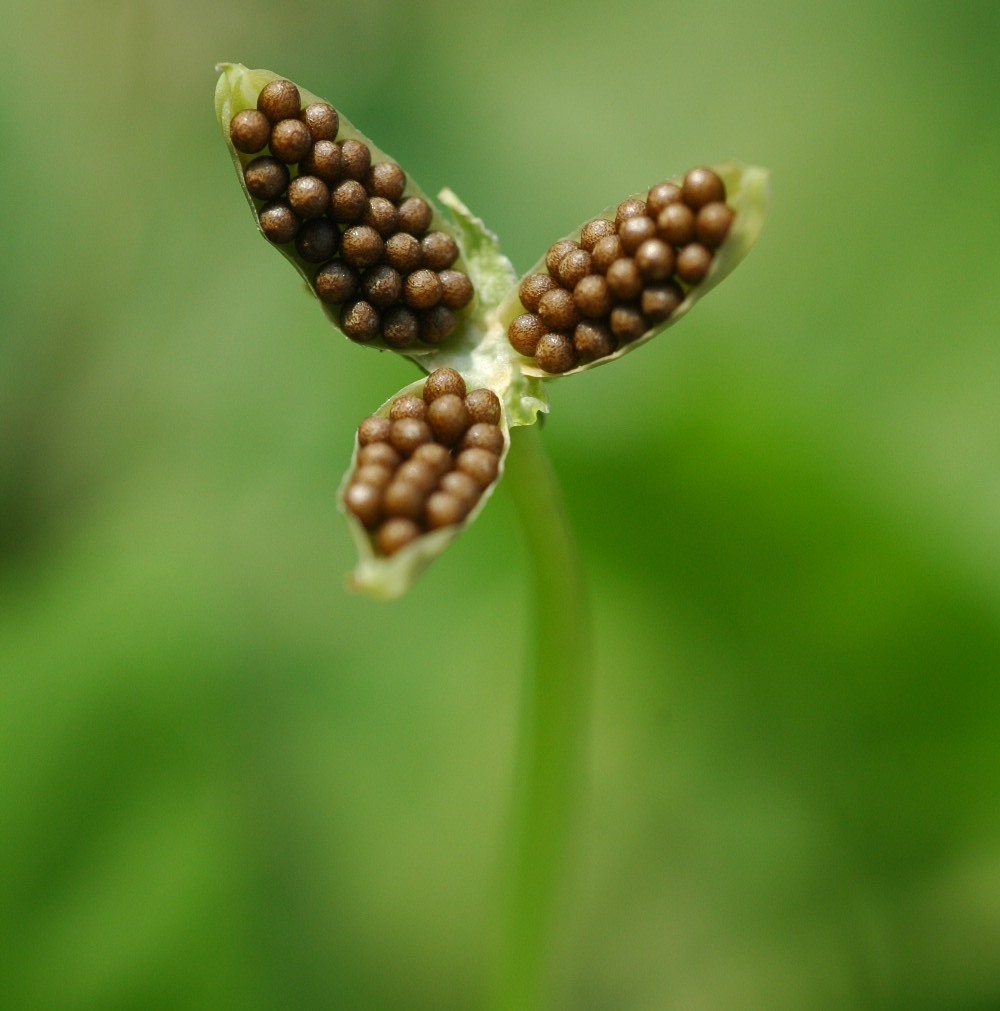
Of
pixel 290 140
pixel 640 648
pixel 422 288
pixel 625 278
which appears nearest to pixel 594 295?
pixel 625 278

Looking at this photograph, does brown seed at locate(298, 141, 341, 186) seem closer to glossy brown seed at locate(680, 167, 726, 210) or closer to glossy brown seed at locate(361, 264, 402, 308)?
glossy brown seed at locate(361, 264, 402, 308)

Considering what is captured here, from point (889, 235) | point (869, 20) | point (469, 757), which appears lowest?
point (469, 757)

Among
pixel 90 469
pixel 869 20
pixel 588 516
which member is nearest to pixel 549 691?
pixel 588 516

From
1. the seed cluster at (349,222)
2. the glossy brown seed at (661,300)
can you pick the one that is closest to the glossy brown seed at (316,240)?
the seed cluster at (349,222)

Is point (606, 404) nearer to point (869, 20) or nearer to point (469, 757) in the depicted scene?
point (469, 757)

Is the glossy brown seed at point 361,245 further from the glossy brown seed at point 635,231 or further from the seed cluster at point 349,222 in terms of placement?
the glossy brown seed at point 635,231
